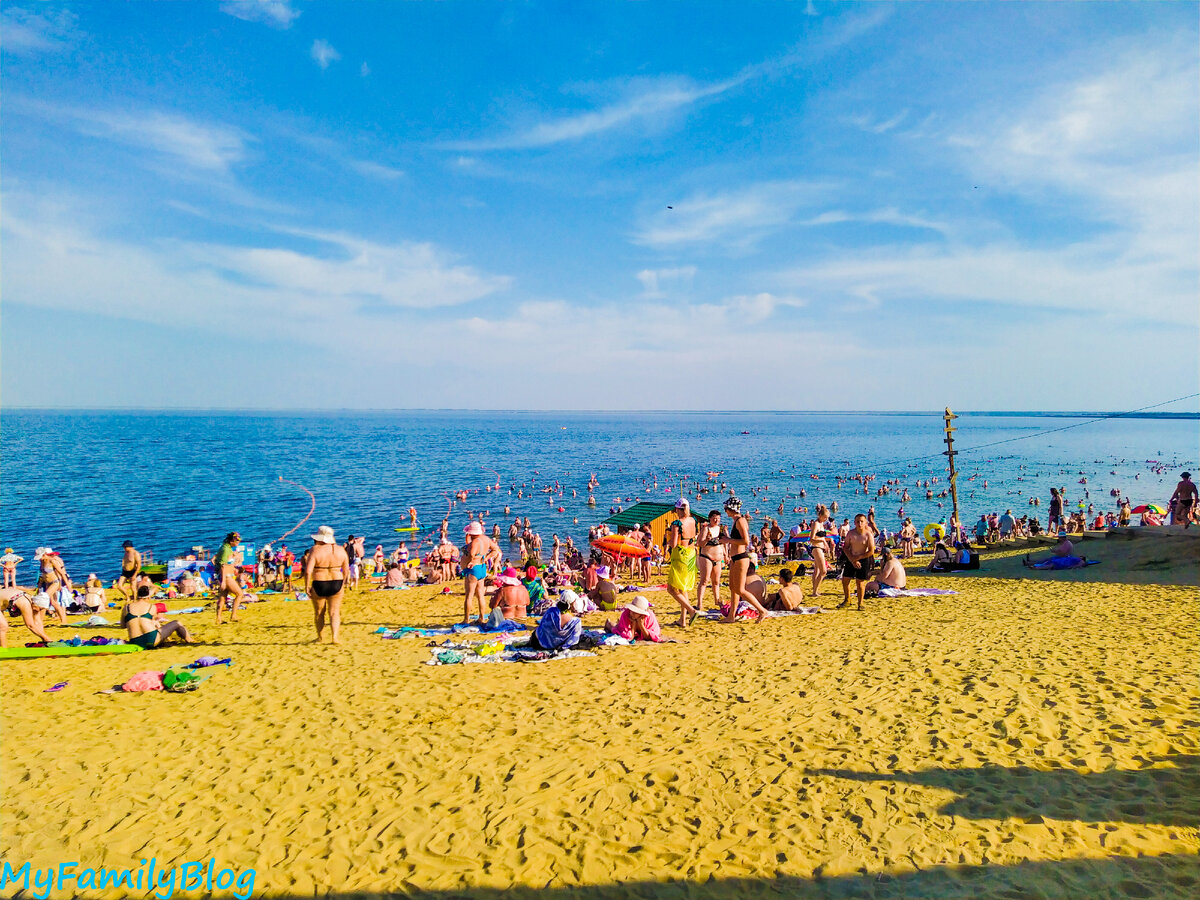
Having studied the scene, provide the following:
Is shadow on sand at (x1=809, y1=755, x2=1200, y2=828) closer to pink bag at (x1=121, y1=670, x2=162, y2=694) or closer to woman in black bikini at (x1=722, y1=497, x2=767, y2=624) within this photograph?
woman in black bikini at (x1=722, y1=497, x2=767, y2=624)

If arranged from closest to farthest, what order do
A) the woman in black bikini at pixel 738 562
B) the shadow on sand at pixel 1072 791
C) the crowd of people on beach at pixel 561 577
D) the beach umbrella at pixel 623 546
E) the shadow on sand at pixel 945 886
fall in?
the shadow on sand at pixel 945 886, the shadow on sand at pixel 1072 791, the crowd of people on beach at pixel 561 577, the woman in black bikini at pixel 738 562, the beach umbrella at pixel 623 546

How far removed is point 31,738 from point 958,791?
9530mm

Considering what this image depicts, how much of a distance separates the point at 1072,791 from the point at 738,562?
6302 millimetres

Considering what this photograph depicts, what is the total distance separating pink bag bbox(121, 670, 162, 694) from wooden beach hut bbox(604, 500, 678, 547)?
51.4 feet

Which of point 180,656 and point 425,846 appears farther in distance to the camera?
point 180,656

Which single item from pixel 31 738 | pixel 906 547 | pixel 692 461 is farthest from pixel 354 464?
pixel 31 738

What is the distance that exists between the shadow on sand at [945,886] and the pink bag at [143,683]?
5.63m

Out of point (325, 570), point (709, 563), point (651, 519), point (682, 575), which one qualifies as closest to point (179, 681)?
point (325, 570)

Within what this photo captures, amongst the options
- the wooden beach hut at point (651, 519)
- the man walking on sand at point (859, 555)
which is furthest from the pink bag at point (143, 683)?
the wooden beach hut at point (651, 519)

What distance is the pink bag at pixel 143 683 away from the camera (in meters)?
7.91

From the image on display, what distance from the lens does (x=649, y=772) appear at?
5.45 meters

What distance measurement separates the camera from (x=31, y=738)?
651 cm

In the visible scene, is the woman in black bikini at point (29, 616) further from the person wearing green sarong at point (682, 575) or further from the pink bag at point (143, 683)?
the person wearing green sarong at point (682, 575)

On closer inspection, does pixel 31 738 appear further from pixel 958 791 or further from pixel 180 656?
pixel 958 791
